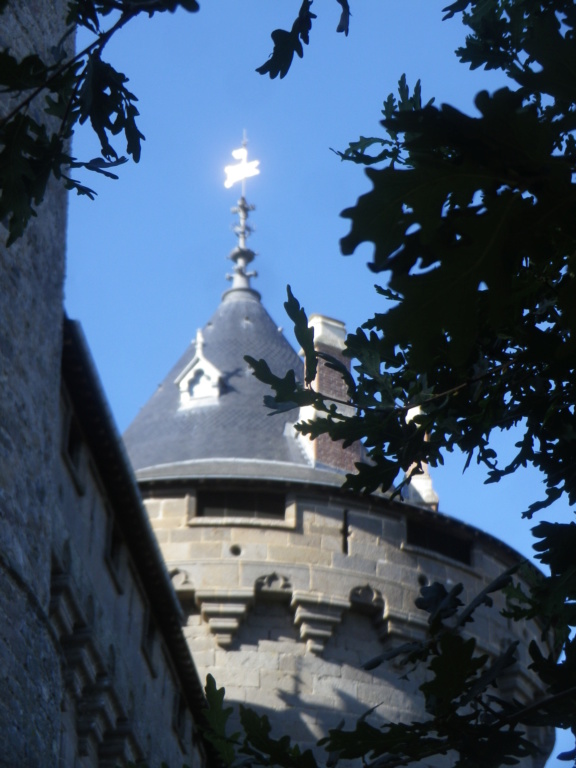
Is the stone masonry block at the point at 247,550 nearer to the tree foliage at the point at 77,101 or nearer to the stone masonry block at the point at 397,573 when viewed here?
the stone masonry block at the point at 397,573

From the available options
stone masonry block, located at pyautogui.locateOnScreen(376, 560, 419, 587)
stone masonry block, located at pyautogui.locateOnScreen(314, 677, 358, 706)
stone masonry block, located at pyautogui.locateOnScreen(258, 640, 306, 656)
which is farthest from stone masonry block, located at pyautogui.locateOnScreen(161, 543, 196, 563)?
stone masonry block, located at pyautogui.locateOnScreen(376, 560, 419, 587)

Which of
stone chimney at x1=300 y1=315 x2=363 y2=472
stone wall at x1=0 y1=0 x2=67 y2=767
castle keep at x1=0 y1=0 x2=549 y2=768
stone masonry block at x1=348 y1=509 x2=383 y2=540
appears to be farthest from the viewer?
stone chimney at x1=300 y1=315 x2=363 y2=472

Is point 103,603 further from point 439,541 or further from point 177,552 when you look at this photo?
point 439,541

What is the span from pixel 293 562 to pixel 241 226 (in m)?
8.53

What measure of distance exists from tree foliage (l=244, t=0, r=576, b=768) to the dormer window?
13.0m

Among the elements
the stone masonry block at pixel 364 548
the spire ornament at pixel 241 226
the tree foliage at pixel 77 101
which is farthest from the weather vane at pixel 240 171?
the tree foliage at pixel 77 101

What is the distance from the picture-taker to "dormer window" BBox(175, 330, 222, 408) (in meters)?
19.6

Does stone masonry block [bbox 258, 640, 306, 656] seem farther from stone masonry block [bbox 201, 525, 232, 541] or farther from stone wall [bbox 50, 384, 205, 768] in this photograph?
stone wall [bbox 50, 384, 205, 768]

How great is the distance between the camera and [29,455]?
8633 mm

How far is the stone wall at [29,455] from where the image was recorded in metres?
7.81

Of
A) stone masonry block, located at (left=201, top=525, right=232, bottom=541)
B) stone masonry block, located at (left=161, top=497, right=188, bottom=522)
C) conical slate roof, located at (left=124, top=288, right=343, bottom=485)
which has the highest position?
conical slate roof, located at (left=124, top=288, right=343, bottom=485)

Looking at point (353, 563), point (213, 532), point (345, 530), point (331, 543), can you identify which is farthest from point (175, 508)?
point (353, 563)

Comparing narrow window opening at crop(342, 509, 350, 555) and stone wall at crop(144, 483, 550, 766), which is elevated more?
narrow window opening at crop(342, 509, 350, 555)

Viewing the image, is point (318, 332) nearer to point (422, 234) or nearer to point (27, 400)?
point (27, 400)
